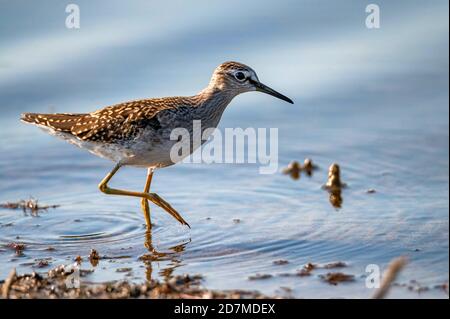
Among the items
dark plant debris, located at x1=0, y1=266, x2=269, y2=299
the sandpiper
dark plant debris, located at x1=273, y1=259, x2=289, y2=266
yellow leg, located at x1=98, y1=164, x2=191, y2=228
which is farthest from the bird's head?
dark plant debris, located at x1=0, y1=266, x2=269, y2=299

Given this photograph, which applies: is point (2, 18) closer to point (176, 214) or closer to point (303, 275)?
point (176, 214)

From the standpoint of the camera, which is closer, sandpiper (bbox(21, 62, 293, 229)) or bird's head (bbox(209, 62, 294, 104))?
sandpiper (bbox(21, 62, 293, 229))

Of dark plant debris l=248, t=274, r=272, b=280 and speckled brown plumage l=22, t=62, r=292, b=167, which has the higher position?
speckled brown plumage l=22, t=62, r=292, b=167

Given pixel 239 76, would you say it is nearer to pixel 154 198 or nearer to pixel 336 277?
pixel 154 198

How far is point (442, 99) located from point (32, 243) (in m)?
8.16

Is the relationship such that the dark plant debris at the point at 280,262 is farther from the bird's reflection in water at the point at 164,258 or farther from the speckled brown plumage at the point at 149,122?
the speckled brown plumage at the point at 149,122

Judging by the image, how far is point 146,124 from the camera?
1109 centimetres

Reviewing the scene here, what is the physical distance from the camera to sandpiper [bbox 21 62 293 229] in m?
11.1

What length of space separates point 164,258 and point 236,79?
2.97m

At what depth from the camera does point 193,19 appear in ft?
53.2

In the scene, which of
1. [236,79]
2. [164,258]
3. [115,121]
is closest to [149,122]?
[115,121]

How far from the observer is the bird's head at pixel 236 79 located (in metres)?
11.9

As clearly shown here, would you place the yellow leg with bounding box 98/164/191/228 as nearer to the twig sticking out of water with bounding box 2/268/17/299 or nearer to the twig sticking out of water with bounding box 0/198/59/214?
the twig sticking out of water with bounding box 0/198/59/214
